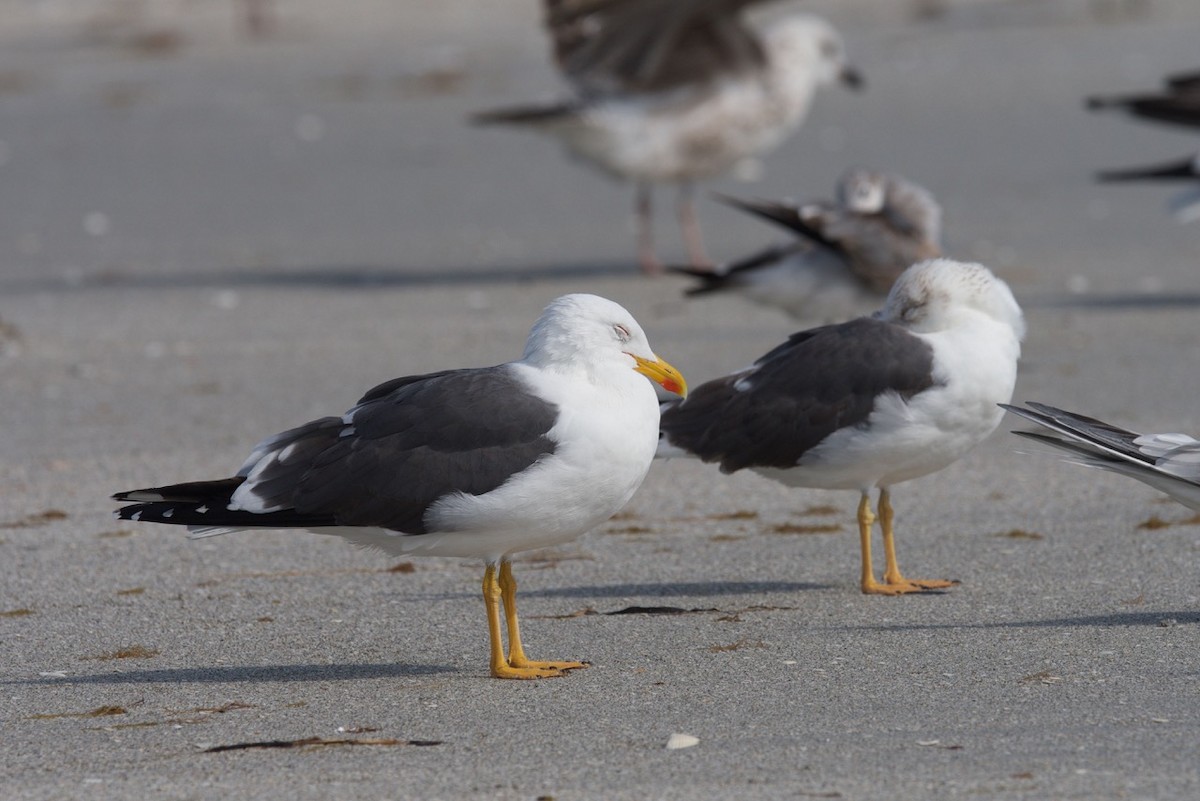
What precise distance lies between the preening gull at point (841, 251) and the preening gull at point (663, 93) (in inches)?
162

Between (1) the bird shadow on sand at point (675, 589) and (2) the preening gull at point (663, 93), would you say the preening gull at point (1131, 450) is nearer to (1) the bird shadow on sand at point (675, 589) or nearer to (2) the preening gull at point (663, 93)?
(1) the bird shadow on sand at point (675, 589)

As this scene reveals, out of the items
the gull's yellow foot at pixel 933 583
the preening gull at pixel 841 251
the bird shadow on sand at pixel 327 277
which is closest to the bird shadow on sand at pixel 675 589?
the gull's yellow foot at pixel 933 583

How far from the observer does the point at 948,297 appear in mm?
5664

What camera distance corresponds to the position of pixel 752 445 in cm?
571

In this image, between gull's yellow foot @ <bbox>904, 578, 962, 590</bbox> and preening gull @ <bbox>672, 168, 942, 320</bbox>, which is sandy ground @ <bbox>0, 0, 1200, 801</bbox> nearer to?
gull's yellow foot @ <bbox>904, 578, 962, 590</bbox>

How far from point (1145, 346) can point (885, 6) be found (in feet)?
45.2

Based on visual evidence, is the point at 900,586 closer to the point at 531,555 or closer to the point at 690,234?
the point at 531,555

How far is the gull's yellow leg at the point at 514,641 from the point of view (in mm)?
4762

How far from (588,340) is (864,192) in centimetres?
468

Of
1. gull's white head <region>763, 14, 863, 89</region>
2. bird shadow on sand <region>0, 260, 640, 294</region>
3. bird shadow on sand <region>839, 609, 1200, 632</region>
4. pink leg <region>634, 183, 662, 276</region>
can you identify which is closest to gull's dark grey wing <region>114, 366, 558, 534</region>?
bird shadow on sand <region>839, 609, 1200, 632</region>

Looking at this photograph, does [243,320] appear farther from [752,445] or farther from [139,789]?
[139,789]

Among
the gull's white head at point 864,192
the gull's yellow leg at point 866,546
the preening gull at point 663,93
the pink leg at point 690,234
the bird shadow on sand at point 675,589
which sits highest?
the preening gull at point 663,93

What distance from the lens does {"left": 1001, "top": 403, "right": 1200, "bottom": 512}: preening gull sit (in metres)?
4.87

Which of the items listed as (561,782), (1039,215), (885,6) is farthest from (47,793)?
(885,6)
